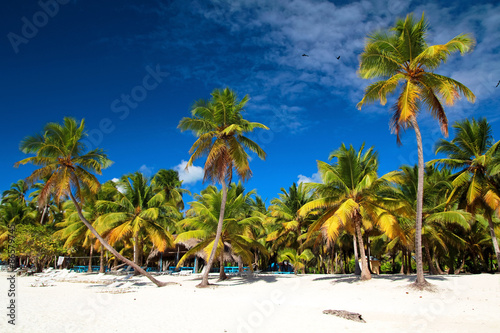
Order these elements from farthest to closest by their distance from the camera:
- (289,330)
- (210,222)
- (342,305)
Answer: (210,222) < (342,305) < (289,330)

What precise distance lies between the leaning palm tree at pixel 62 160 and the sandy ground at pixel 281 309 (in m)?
5.25

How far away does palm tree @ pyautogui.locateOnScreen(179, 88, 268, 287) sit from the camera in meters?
15.6

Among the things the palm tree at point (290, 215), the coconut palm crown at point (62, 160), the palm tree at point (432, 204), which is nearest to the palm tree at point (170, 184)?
the palm tree at point (290, 215)

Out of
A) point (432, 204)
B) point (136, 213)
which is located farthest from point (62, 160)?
point (432, 204)

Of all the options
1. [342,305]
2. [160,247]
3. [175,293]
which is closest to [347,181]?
[342,305]

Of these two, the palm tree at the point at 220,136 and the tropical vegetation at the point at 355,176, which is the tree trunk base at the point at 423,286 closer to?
the tropical vegetation at the point at 355,176

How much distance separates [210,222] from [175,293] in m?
4.98

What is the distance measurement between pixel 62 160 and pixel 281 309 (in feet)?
41.4

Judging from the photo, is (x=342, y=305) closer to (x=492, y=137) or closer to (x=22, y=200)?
(x=492, y=137)

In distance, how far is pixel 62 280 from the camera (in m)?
21.9

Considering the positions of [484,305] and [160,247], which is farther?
[160,247]

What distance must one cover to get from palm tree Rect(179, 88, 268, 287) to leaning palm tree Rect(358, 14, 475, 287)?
590cm

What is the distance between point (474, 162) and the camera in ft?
53.0

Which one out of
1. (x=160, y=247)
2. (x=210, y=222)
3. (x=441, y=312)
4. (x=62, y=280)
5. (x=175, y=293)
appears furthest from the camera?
(x=62, y=280)
